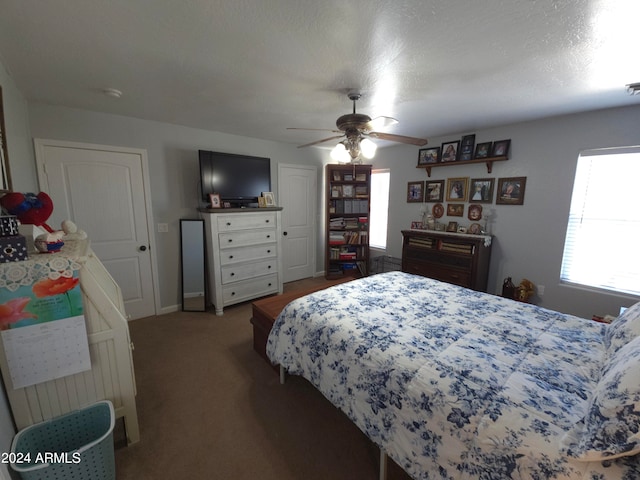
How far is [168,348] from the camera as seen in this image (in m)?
2.52

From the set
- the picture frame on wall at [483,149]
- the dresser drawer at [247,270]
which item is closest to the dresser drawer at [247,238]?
the dresser drawer at [247,270]

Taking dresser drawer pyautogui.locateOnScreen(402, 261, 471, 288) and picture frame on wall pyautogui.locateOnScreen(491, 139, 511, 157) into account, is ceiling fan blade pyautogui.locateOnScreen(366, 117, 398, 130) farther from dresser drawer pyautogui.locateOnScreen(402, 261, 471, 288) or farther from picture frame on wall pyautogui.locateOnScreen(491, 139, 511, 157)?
dresser drawer pyautogui.locateOnScreen(402, 261, 471, 288)

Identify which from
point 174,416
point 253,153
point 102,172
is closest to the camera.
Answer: point 174,416

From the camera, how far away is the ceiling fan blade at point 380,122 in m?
1.83

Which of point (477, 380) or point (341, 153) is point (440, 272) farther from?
point (477, 380)

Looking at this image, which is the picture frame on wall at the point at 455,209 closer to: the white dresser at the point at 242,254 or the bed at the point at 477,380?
the bed at the point at 477,380

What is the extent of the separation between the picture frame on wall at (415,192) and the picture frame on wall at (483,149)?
0.82 meters

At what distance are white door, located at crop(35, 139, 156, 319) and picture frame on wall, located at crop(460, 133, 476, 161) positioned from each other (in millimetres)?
3859

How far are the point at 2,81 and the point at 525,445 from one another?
3237mm

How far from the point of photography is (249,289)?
11.5ft

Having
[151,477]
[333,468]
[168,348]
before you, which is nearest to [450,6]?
[333,468]

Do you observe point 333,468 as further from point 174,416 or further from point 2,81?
point 2,81

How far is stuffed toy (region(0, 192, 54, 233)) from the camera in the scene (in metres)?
1.27

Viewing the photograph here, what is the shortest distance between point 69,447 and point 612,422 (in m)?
2.30
